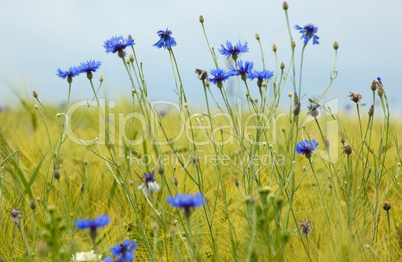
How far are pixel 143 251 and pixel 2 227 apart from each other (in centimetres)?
54

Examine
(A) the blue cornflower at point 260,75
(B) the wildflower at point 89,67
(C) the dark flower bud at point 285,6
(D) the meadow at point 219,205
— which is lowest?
(D) the meadow at point 219,205

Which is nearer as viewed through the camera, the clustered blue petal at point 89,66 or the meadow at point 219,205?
the meadow at point 219,205

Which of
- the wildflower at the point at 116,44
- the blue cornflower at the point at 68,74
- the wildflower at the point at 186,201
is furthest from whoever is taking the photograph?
the blue cornflower at the point at 68,74

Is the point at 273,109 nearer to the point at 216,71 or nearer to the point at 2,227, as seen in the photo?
the point at 216,71

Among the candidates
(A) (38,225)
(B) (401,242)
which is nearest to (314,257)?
(B) (401,242)

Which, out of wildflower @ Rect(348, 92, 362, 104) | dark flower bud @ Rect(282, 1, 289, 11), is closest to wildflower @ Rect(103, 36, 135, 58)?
dark flower bud @ Rect(282, 1, 289, 11)

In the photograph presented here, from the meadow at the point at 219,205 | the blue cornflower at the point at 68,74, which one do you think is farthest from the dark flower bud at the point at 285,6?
the blue cornflower at the point at 68,74

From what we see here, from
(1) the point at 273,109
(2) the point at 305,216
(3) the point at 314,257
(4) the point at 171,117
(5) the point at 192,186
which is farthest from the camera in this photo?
(4) the point at 171,117

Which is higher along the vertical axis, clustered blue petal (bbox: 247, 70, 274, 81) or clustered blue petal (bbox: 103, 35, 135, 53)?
clustered blue petal (bbox: 103, 35, 135, 53)

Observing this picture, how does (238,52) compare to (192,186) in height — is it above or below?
above

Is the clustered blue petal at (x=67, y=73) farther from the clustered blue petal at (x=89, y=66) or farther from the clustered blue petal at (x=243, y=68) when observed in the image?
the clustered blue petal at (x=243, y=68)

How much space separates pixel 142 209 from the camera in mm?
1824

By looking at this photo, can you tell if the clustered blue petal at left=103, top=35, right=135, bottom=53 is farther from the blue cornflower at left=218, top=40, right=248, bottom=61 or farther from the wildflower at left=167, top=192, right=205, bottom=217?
the wildflower at left=167, top=192, right=205, bottom=217

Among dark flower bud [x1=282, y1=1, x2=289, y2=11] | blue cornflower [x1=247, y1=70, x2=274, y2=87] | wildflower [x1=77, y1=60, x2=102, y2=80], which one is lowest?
blue cornflower [x1=247, y1=70, x2=274, y2=87]
